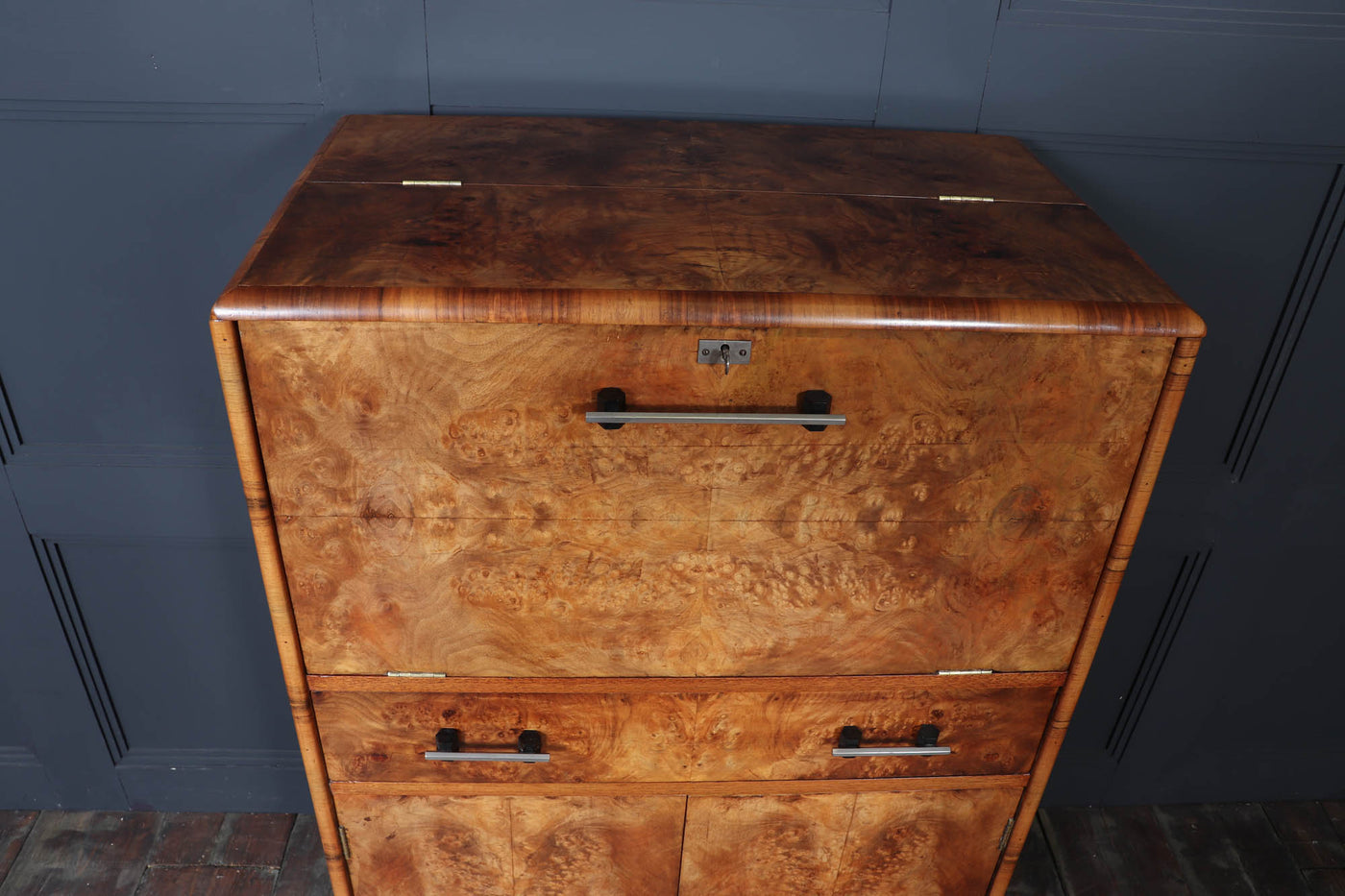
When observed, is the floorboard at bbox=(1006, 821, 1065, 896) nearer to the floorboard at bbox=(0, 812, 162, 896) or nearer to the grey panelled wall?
the grey panelled wall

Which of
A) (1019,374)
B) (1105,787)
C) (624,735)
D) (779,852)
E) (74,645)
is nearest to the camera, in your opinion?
(1019,374)

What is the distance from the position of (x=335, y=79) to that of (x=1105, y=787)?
1.83 meters

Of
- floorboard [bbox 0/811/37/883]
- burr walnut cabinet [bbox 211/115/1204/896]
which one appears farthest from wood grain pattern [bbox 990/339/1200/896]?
floorboard [bbox 0/811/37/883]

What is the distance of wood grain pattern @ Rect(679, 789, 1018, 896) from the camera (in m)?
1.23

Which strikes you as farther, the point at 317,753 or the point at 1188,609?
the point at 1188,609

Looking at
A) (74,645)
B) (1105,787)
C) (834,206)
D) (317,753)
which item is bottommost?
(1105,787)

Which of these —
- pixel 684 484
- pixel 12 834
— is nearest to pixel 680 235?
pixel 684 484

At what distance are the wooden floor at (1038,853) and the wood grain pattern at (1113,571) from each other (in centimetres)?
58

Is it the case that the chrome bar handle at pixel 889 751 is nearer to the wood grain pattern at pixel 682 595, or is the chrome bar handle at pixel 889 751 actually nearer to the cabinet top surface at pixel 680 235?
the wood grain pattern at pixel 682 595

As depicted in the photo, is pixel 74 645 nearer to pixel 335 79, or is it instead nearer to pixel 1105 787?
pixel 335 79

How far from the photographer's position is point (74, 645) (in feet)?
5.32

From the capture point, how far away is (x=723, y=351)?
34.7 inches

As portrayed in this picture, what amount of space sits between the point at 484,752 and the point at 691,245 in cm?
65

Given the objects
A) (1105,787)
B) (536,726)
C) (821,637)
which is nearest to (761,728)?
(821,637)
